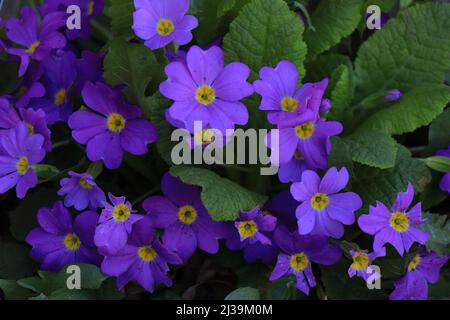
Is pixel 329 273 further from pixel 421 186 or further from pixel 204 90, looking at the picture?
pixel 204 90

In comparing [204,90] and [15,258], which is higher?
[204,90]

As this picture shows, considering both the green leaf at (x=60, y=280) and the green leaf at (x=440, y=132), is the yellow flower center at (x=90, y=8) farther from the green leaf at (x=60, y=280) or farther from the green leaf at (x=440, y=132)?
the green leaf at (x=440, y=132)

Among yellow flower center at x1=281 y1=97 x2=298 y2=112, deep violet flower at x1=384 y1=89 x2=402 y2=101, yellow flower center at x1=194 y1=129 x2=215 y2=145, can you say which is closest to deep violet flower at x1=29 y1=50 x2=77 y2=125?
yellow flower center at x1=194 y1=129 x2=215 y2=145

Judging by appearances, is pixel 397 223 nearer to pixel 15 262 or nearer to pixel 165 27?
pixel 165 27

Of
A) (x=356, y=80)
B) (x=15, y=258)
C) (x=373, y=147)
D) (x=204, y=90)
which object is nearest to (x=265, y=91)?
(x=204, y=90)

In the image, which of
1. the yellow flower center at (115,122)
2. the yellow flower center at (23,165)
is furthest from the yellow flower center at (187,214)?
the yellow flower center at (23,165)

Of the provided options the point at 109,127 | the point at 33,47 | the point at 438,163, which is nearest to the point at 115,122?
the point at 109,127
